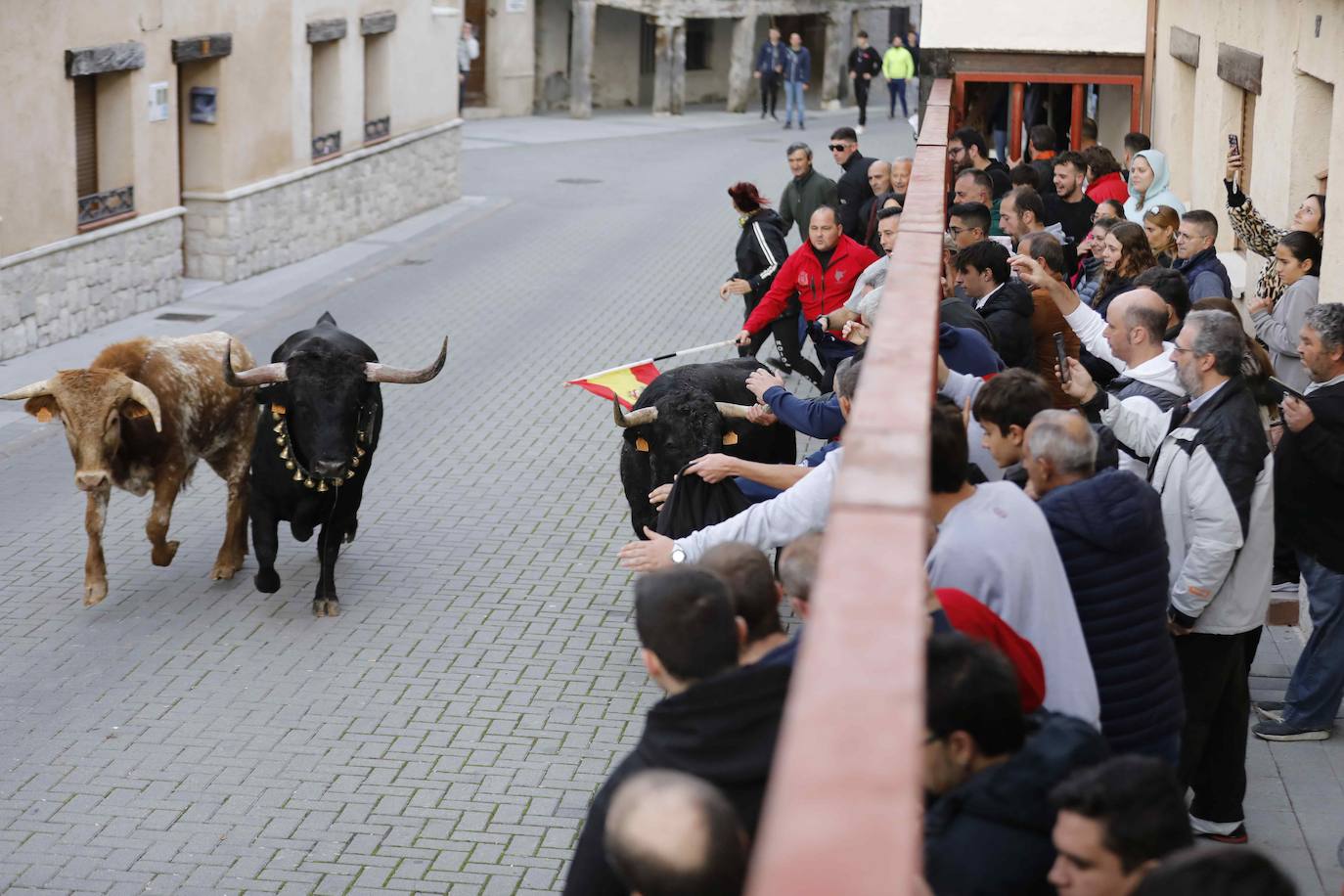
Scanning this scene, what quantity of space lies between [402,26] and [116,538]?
52.0 ft

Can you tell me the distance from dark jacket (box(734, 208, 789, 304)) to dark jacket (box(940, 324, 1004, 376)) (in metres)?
6.55

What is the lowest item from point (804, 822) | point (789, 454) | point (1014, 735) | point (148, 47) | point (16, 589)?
point (16, 589)

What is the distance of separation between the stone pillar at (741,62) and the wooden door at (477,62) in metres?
6.12

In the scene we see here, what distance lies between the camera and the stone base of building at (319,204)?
2014cm

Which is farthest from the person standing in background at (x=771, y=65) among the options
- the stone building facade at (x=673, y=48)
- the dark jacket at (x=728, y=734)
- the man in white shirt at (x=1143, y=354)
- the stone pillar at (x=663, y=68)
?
the dark jacket at (x=728, y=734)

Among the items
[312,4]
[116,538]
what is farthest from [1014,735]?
[312,4]

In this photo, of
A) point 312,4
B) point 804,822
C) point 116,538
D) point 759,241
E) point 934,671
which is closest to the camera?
point 804,822

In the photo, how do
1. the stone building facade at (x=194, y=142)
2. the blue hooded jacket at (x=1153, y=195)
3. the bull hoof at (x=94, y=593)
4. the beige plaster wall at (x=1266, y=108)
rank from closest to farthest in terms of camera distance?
1. the bull hoof at (x=94, y=593)
2. the beige plaster wall at (x=1266, y=108)
3. the blue hooded jacket at (x=1153, y=195)
4. the stone building facade at (x=194, y=142)

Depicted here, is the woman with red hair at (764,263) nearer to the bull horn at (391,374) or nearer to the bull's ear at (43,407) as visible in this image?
the bull horn at (391,374)

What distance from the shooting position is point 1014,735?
396cm

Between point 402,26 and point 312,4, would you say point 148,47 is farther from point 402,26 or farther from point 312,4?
point 402,26

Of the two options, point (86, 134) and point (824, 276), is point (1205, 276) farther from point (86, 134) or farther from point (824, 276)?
point (86, 134)

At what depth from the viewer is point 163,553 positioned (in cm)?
1020

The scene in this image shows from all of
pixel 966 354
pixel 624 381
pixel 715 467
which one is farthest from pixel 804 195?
pixel 715 467
